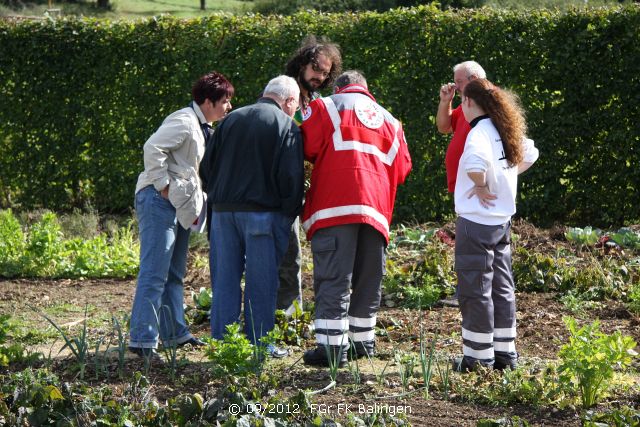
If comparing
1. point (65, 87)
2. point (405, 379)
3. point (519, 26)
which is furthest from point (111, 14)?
point (405, 379)

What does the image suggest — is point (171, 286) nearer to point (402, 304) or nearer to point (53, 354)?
point (53, 354)

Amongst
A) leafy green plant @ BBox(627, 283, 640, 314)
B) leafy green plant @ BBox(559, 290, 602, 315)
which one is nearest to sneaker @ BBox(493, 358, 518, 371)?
leafy green plant @ BBox(559, 290, 602, 315)

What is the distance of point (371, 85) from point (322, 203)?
17.6 ft

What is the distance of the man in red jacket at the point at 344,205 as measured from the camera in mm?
5652

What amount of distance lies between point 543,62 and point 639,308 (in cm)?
405

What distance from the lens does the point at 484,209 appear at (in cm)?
536

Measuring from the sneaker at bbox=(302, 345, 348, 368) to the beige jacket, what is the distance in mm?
1209

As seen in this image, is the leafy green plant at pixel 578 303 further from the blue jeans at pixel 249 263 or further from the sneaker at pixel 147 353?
the sneaker at pixel 147 353

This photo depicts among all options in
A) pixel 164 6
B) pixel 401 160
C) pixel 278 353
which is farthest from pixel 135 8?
pixel 278 353

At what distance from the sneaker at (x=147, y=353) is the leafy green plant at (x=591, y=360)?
2.40 meters

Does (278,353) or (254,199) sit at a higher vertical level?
(254,199)

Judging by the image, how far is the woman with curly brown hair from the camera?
17.5 ft

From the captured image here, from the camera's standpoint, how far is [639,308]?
712 cm

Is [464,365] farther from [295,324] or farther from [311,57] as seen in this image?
[311,57]
